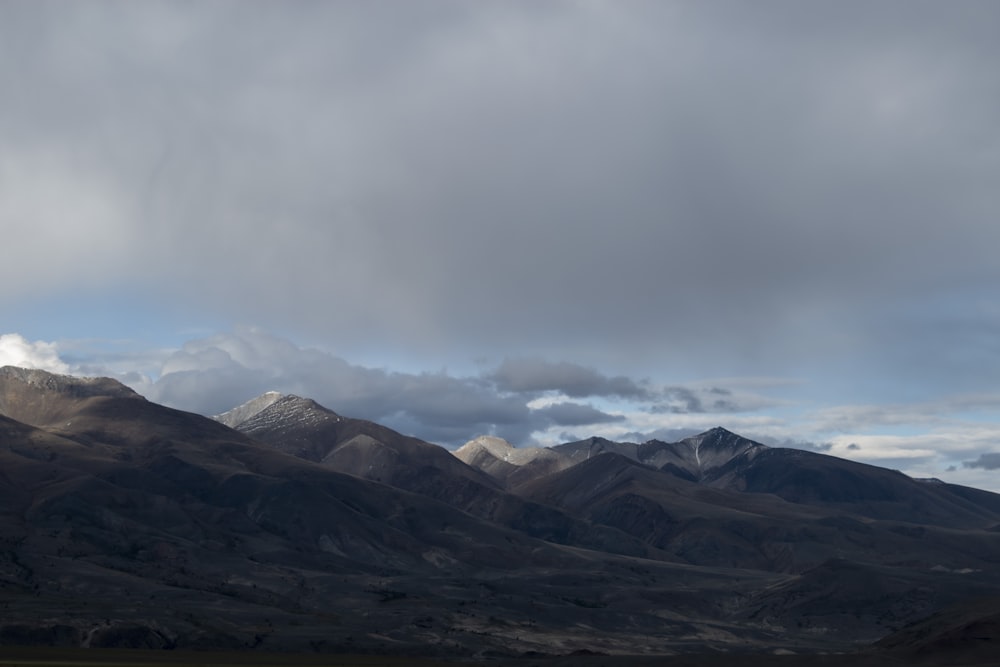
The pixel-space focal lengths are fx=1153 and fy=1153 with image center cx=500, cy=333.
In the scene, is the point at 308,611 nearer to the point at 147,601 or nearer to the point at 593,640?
the point at 147,601

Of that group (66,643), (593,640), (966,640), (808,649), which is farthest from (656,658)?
(66,643)

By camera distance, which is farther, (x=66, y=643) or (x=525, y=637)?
(x=525, y=637)

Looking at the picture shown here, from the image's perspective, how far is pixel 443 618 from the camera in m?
175

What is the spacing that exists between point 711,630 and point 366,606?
59526mm

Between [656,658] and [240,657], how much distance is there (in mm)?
46808

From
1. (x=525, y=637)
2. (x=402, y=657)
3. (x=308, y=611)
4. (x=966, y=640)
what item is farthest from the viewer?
(x=308, y=611)

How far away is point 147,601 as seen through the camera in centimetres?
17275

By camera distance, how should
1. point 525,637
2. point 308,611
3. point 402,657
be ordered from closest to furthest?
1. point 402,657
2. point 525,637
3. point 308,611

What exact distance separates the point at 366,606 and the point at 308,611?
1246cm

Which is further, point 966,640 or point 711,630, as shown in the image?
point 711,630

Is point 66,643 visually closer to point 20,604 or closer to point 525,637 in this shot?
point 20,604

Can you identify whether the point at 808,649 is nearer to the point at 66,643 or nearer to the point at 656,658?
the point at 656,658

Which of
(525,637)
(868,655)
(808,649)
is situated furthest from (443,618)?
(868,655)

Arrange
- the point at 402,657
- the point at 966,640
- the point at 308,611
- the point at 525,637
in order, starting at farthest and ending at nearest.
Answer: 1. the point at 308,611
2. the point at 525,637
3. the point at 402,657
4. the point at 966,640
